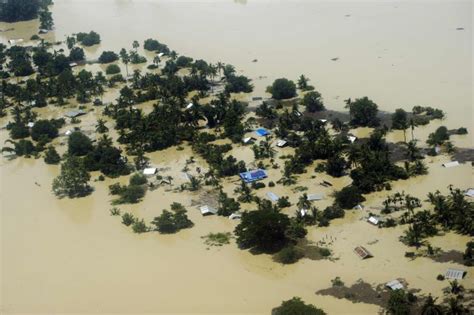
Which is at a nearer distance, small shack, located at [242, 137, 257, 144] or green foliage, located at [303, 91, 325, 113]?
small shack, located at [242, 137, 257, 144]

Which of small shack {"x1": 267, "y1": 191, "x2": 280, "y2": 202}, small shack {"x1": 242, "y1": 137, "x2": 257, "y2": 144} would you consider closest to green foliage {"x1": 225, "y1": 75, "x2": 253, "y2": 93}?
small shack {"x1": 242, "y1": 137, "x2": 257, "y2": 144}

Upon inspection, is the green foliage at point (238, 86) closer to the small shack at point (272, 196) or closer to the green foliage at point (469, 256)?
the small shack at point (272, 196)

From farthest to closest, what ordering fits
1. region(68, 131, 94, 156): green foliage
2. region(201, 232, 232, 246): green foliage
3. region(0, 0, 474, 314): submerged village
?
1. region(68, 131, 94, 156): green foliage
2. region(201, 232, 232, 246): green foliage
3. region(0, 0, 474, 314): submerged village

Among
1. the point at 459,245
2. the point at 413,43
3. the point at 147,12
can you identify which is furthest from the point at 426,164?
the point at 147,12

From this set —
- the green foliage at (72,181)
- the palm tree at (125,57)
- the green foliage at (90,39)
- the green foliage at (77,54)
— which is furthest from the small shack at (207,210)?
the green foliage at (90,39)

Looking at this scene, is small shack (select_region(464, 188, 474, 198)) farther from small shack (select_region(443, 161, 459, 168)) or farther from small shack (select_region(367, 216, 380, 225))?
small shack (select_region(367, 216, 380, 225))

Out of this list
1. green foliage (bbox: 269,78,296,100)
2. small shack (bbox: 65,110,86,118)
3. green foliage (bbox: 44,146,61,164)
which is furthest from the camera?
small shack (bbox: 65,110,86,118)

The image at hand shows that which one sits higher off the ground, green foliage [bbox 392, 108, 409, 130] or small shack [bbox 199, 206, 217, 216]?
green foliage [bbox 392, 108, 409, 130]

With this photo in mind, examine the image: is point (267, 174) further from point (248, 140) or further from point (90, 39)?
point (90, 39)
